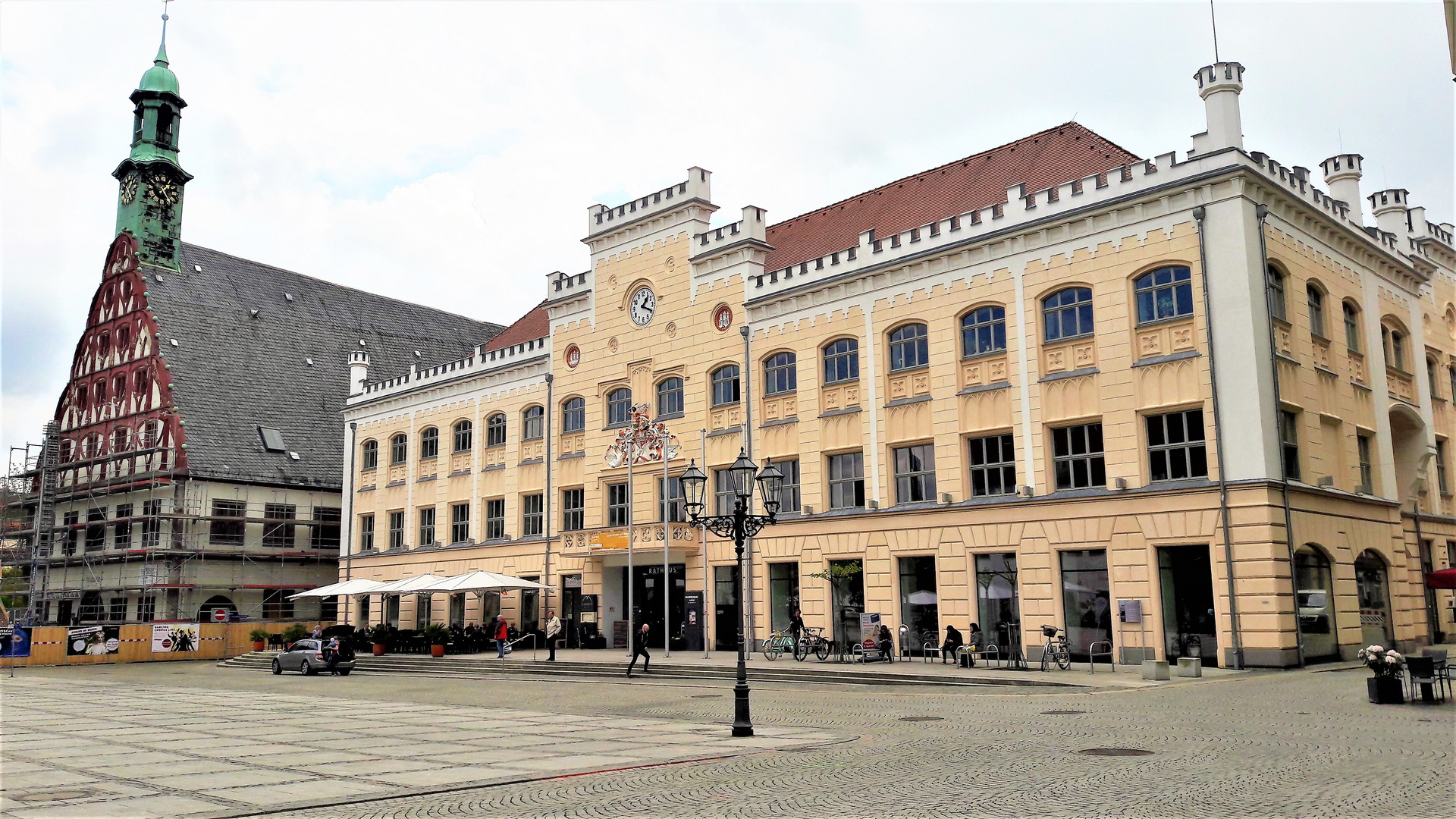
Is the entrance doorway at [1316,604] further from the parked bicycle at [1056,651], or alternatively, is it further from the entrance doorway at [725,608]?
the entrance doorway at [725,608]

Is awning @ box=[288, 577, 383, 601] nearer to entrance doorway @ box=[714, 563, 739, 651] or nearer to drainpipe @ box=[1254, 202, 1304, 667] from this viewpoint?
entrance doorway @ box=[714, 563, 739, 651]

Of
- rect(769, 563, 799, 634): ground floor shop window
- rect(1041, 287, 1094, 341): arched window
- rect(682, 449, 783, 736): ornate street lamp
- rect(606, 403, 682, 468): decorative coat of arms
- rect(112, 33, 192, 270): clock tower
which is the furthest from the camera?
rect(112, 33, 192, 270): clock tower

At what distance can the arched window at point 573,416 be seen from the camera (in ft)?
151

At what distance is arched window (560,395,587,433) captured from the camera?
1816 inches

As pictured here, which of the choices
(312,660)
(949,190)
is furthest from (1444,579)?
(312,660)

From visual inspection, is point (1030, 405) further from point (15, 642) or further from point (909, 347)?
point (15, 642)

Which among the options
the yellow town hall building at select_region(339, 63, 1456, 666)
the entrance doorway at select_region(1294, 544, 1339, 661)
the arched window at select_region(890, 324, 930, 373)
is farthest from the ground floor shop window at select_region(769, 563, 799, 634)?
the entrance doorway at select_region(1294, 544, 1339, 661)

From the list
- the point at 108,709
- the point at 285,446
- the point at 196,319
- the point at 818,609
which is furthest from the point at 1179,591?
the point at 196,319

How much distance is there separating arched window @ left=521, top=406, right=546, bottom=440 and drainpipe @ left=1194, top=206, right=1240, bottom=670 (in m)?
27.8

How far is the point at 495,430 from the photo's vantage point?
1991 inches

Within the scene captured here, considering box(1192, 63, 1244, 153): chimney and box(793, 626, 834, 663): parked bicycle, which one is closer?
box(1192, 63, 1244, 153): chimney

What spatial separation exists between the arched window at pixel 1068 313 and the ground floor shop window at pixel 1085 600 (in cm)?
607

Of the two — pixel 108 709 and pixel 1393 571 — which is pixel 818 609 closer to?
pixel 1393 571

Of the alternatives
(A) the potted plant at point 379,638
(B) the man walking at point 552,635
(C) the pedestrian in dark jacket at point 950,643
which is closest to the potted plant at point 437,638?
(A) the potted plant at point 379,638
